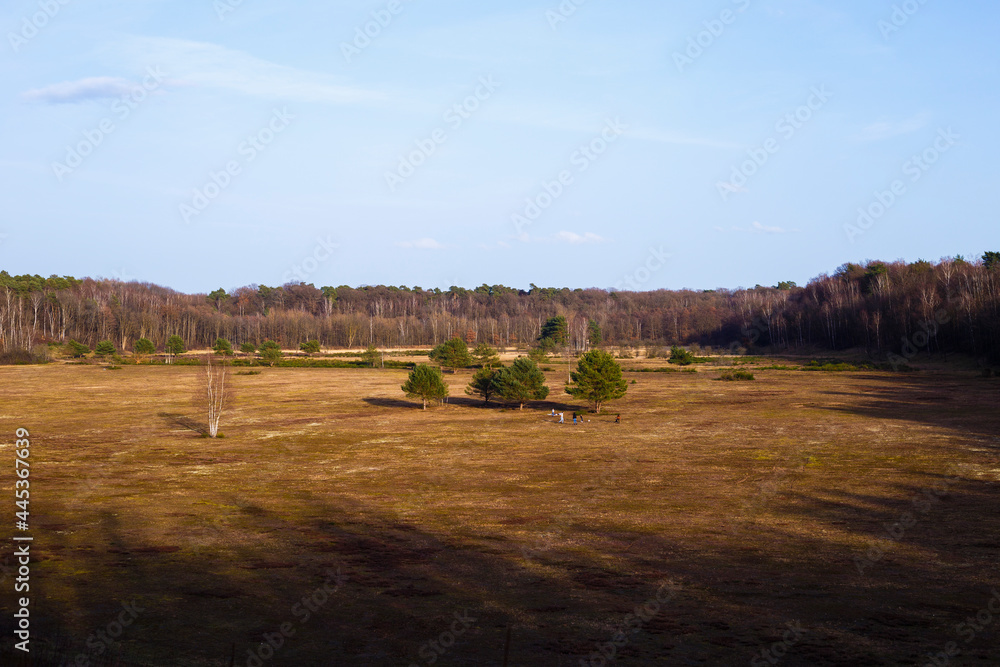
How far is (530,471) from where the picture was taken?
934 inches

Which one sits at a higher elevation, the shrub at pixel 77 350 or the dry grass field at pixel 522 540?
the shrub at pixel 77 350

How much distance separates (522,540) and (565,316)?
12152cm

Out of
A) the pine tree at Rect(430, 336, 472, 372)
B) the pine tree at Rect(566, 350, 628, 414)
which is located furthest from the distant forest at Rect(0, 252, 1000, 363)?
the pine tree at Rect(566, 350, 628, 414)

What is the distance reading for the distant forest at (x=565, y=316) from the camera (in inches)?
3164

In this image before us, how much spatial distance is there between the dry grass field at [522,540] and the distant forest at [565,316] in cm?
5235

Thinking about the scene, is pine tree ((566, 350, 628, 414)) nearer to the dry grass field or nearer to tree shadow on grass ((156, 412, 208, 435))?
the dry grass field

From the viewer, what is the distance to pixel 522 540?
15.3 meters

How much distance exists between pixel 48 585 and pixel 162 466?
43.9ft

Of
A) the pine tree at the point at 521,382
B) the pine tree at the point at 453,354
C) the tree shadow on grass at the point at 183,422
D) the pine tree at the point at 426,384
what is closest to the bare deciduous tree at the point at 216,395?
the tree shadow on grass at the point at 183,422

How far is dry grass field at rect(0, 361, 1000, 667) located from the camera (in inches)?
387

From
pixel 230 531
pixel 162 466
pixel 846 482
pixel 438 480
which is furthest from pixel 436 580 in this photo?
pixel 162 466

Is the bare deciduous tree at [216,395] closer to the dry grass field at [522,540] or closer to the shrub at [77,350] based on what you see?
the dry grass field at [522,540]

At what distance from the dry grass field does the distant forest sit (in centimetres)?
5235

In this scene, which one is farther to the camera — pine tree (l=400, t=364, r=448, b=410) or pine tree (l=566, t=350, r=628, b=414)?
pine tree (l=400, t=364, r=448, b=410)
